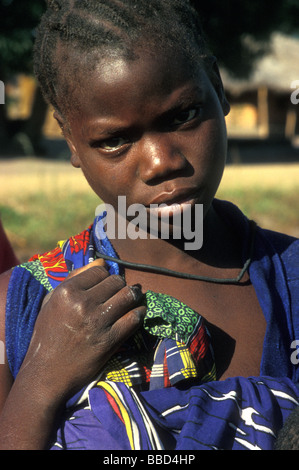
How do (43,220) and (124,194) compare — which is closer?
(124,194)

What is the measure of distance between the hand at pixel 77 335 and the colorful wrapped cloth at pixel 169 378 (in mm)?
46

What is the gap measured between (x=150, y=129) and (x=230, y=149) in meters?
16.0

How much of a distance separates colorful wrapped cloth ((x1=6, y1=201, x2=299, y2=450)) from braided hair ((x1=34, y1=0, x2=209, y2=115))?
49 centimetres

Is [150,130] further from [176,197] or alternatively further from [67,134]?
[67,134]

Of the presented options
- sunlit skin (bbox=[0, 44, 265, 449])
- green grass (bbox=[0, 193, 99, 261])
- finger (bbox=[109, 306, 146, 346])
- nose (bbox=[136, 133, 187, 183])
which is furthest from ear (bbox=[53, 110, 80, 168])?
green grass (bbox=[0, 193, 99, 261])

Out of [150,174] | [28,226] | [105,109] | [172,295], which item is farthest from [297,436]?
[28,226]

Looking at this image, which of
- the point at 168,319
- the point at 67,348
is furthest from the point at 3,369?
the point at 168,319

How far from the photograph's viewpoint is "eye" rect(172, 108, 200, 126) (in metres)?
1.55

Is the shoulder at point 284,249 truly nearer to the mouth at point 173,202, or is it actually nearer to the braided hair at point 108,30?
the mouth at point 173,202

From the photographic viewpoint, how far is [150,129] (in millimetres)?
1514

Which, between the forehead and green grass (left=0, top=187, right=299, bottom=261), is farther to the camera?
green grass (left=0, top=187, right=299, bottom=261)

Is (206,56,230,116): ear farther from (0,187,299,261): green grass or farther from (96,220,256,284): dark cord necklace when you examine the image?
(0,187,299,261): green grass

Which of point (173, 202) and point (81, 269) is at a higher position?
point (173, 202)

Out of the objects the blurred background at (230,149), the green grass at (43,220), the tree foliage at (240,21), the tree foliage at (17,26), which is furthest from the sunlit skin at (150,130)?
the tree foliage at (240,21)
